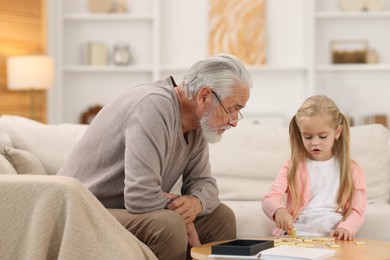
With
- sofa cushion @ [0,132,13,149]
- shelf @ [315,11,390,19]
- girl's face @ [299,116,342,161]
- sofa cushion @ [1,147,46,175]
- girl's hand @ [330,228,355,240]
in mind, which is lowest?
girl's hand @ [330,228,355,240]

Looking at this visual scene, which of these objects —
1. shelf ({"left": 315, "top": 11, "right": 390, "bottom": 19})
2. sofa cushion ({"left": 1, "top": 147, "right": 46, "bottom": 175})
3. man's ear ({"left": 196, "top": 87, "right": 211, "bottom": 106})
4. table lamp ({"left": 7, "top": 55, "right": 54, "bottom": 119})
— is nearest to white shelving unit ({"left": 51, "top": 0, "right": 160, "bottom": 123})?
table lamp ({"left": 7, "top": 55, "right": 54, "bottom": 119})

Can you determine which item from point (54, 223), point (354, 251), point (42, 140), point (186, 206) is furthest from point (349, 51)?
point (54, 223)

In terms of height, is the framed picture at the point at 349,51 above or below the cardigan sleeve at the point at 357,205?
above

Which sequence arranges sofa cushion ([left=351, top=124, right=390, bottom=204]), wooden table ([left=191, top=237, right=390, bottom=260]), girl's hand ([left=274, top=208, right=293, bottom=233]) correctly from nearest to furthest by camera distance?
wooden table ([left=191, top=237, right=390, bottom=260]) < girl's hand ([left=274, top=208, right=293, bottom=233]) < sofa cushion ([left=351, top=124, right=390, bottom=204])

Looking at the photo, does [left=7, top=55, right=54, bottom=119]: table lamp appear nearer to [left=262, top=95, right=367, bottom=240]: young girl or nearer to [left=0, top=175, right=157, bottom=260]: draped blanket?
[left=262, top=95, right=367, bottom=240]: young girl

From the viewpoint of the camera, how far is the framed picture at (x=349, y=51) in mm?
7043

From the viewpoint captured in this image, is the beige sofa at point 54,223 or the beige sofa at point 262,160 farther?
the beige sofa at point 262,160

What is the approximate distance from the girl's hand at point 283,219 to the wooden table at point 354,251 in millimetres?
222

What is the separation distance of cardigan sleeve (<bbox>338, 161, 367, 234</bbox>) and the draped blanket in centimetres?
103

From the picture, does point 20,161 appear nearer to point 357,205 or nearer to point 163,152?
point 163,152

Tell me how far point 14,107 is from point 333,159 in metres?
4.16

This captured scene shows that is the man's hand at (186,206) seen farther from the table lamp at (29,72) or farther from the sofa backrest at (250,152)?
the table lamp at (29,72)

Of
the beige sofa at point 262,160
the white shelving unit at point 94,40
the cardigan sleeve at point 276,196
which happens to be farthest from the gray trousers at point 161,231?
the white shelving unit at point 94,40

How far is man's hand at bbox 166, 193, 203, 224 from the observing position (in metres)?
2.81
